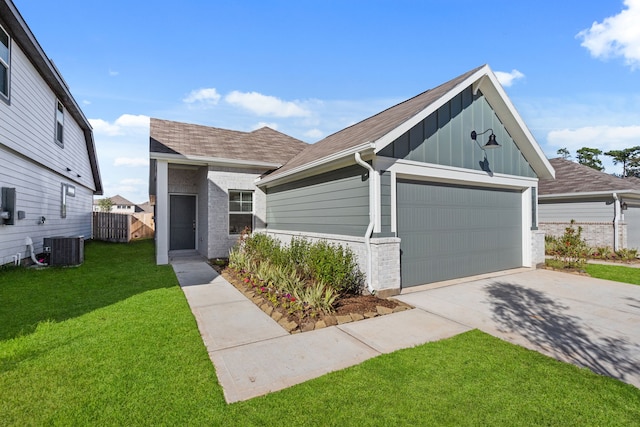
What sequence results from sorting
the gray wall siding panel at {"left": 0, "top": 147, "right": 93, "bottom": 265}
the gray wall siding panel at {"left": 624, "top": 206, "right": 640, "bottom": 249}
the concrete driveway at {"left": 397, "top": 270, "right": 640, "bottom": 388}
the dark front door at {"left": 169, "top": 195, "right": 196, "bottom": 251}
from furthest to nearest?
the gray wall siding panel at {"left": 624, "top": 206, "right": 640, "bottom": 249}
the dark front door at {"left": 169, "top": 195, "right": 196, "bottom": 251}
the gray wall siding panel at {"left": 0, "top": 147, "right": 93, "bottom": 265}
the concrete driveway at {"left": 397, "top": 270, "right": 640, "bottom": 388}

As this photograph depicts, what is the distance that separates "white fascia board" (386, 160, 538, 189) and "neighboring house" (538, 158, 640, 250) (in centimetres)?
583

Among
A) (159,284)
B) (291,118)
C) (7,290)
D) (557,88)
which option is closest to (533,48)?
(557,88)

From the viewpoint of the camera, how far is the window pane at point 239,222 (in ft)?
34.9

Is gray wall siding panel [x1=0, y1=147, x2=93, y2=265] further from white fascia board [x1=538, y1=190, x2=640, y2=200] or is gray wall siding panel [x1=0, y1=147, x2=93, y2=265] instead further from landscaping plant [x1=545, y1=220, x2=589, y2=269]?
white fascia board [x1=538, y1=190, x2=640, y2=200]

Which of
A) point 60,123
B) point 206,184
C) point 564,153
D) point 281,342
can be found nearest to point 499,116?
point 281,342

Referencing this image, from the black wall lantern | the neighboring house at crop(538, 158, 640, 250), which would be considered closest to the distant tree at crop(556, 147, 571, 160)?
the neighboring house at crop(538, 158, 640, 250)

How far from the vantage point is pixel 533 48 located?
28.9 feet

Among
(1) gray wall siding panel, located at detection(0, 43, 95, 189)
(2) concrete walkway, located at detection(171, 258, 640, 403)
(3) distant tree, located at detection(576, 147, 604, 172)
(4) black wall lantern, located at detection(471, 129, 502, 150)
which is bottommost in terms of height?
(2) concrete walkway, located at detection(171, 258, 640, 403)

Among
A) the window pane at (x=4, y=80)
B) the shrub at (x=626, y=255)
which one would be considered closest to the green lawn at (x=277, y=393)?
the window pane at (x=4, y=80)

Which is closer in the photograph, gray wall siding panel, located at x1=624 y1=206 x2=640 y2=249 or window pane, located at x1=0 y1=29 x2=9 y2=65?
window pane, located at x1=0 y1=29 x2=9 y2=65

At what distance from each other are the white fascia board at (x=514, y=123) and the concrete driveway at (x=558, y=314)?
3310 mm

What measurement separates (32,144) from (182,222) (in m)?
5.11

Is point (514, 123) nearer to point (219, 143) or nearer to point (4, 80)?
point (219, 143)

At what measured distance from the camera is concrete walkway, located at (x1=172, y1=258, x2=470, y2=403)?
295cm
